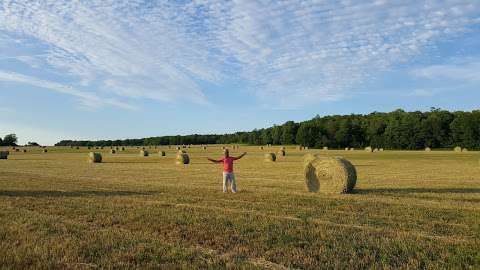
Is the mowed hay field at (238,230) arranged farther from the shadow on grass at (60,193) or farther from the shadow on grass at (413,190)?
the shadow on grass at (413,190)

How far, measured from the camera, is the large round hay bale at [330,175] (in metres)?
17.5

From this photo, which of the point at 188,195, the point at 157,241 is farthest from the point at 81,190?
the point at 157,241

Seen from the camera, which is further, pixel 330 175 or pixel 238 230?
pixel 330 175

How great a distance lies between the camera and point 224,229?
31.1 feet

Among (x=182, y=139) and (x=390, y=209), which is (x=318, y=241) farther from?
(x=182, y=139)

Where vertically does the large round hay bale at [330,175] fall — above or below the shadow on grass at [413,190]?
above

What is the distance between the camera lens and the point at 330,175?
18.0 m

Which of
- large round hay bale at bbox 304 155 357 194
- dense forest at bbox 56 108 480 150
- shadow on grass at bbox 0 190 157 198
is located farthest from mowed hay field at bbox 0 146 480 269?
dense forest at bbox 56 108 480 150

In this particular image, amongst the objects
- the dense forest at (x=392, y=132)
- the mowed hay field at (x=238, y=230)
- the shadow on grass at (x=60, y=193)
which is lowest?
the mowed hay field at (x=238, y=230)

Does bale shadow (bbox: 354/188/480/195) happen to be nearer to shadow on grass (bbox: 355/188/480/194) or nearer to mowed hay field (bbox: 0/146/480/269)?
shadow on grass (bbox: 355/188/480/194)

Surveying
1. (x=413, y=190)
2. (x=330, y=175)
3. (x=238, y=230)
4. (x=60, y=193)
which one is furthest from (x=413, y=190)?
(x=60, y=193)

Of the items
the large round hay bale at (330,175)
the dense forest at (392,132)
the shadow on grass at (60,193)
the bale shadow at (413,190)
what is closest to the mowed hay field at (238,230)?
the shadow on grass at (60,193)

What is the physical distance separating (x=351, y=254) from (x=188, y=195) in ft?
28.1

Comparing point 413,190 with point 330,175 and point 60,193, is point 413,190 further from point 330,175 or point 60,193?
point 60,193
